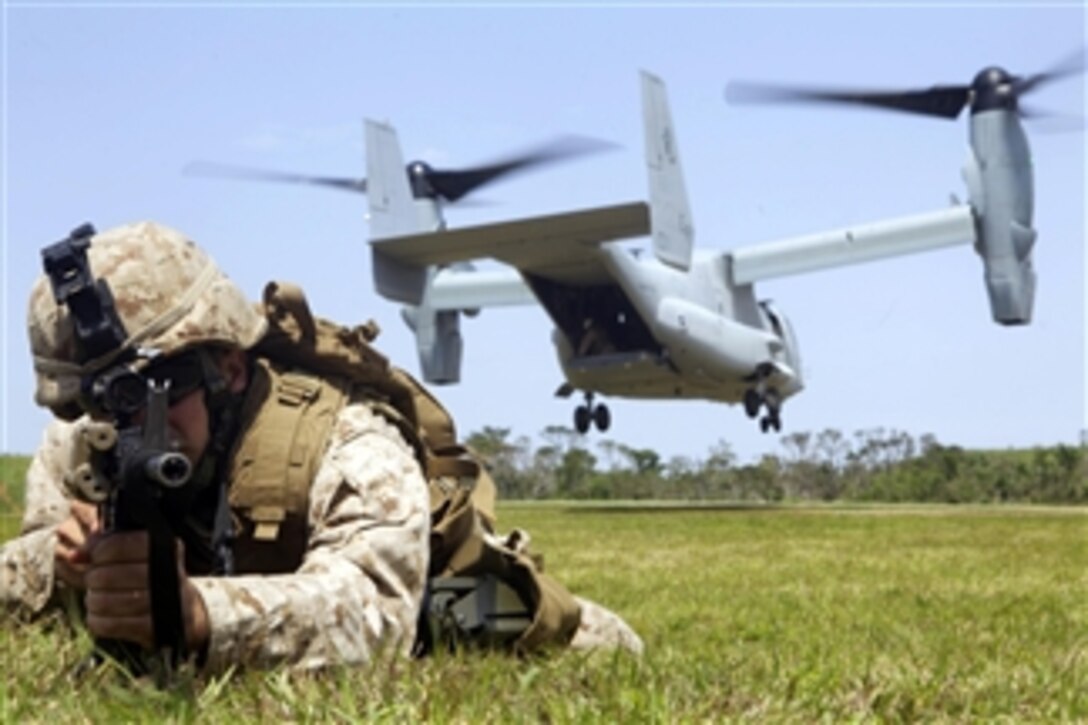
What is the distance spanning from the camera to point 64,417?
3.60 m

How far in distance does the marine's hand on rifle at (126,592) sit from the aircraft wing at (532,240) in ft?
73.8

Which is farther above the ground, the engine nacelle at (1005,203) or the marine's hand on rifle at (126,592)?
the engine nacelle at (1005,203)

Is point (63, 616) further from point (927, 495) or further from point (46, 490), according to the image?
point (927, 495)

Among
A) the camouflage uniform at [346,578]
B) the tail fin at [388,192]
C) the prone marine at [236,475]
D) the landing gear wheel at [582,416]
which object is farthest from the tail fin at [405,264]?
the camouflage uniform at [346,578]

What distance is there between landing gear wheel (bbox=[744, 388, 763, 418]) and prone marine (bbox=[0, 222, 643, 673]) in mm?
30568

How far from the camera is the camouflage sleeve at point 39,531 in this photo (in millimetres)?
4176

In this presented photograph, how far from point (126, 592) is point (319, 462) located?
2.02ft

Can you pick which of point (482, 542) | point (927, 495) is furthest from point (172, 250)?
point (927, 495)

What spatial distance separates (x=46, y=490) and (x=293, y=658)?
130cm

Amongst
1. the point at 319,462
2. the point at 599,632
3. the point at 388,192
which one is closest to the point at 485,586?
the point at 599,632

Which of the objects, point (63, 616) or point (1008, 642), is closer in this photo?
point (63, 616)

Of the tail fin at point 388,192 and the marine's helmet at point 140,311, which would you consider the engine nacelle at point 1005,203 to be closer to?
the tail fin at point 388,192

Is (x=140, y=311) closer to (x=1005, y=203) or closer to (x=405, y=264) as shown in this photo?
(x=405, y=264)

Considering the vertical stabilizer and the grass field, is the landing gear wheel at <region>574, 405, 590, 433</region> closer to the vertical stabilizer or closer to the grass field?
the vertical stabilizer
